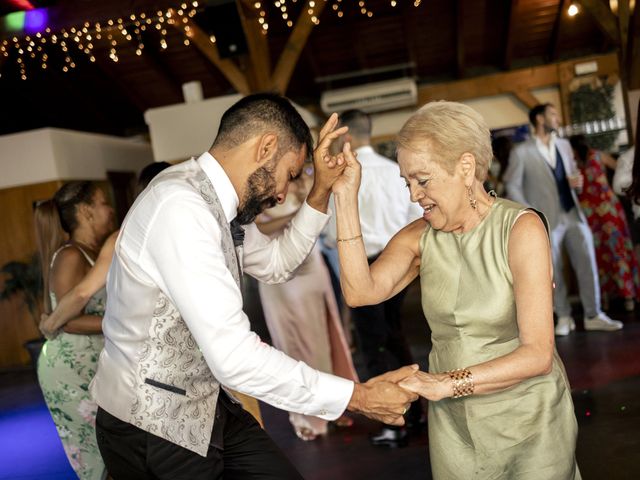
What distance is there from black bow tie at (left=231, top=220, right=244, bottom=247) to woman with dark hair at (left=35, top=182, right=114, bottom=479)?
1.28 meters

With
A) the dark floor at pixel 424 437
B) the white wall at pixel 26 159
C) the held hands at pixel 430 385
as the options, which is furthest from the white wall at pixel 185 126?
the held hands at pixel 430 385

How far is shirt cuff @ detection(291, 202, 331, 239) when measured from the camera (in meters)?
2.51

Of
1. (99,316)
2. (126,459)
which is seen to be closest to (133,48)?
(99,316)

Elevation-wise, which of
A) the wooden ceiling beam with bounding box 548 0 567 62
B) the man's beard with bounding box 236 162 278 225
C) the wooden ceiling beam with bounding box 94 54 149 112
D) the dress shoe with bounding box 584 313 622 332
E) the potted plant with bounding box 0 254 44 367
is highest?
the wooden ceiling beam with bounding box 94 54 149 112

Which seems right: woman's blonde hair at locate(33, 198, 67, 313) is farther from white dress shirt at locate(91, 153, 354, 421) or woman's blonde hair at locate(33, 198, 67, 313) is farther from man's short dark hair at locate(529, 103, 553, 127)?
man's short dark hair at locate(529, 103, 553, 127)

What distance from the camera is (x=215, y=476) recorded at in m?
2.03

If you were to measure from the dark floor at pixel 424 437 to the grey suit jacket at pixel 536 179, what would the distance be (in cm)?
103

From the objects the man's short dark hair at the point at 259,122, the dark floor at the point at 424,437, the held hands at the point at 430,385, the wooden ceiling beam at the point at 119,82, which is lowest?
the dark floor at the point at 424,437

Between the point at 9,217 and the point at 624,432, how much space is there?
7576 mm

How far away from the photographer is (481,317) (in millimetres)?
1929

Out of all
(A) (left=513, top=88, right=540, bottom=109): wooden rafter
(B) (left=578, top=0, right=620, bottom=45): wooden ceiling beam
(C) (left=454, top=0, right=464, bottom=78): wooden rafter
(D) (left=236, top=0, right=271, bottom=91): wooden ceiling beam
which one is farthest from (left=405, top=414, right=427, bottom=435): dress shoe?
(A) (left=513, top=88, right=540, bottom=109): wooden rafter

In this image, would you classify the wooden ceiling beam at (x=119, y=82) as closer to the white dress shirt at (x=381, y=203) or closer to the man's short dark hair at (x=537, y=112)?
the man's short dark hair at (x=537, y=112)

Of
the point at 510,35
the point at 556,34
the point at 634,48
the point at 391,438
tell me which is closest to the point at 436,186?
the point at 391,438

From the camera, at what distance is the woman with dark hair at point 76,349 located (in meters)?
3.28
